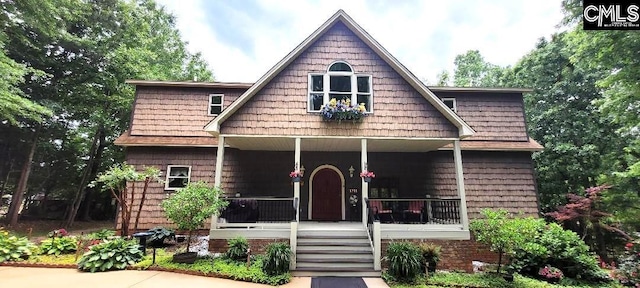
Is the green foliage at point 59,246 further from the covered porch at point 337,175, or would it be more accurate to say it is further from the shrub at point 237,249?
the shrub at point 237,249

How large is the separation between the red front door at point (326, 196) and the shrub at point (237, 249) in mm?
3757

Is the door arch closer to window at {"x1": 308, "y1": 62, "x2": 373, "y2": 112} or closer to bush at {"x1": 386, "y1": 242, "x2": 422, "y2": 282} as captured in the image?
window at {"x1": 308, "y1": 62, "x2": 373, "y2": 112}

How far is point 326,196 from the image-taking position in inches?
423

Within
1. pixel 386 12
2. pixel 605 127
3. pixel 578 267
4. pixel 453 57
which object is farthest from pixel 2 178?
pixel 453 57

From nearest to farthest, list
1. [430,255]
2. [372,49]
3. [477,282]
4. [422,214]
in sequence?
[477,282] → [430,255] → [422,214] → [372,49]

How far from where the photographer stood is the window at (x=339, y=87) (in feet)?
28.8

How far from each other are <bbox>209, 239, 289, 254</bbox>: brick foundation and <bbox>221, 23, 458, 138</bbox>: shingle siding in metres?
3.21

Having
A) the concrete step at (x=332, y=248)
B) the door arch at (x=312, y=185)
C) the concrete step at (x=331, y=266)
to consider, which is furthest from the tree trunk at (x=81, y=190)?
the concrete step at (x=331, y=266)

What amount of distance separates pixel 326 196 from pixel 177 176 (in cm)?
584

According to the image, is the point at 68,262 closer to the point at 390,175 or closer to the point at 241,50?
the point at 390,175

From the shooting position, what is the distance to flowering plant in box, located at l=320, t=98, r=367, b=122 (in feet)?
27.3

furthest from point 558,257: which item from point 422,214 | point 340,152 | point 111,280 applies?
point 111,280

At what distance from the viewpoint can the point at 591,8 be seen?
774cm

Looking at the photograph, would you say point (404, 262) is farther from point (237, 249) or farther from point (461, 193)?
point (237, 249)
